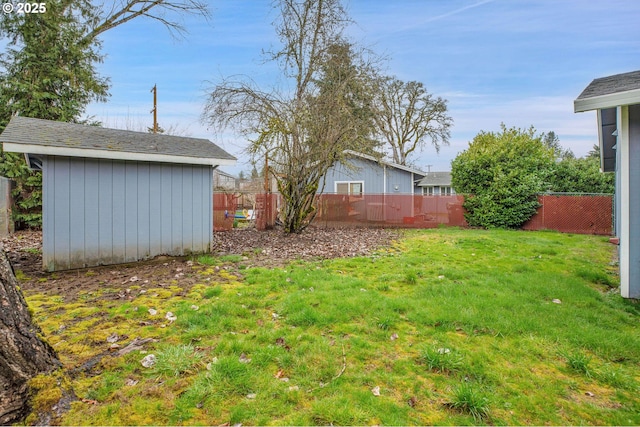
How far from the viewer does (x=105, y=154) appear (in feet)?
18.4

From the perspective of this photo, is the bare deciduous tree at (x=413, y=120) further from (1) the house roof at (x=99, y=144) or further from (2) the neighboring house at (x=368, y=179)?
(1) the house roof at (x=99, y=144)

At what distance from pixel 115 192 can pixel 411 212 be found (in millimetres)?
11496

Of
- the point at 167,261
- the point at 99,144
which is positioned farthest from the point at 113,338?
the point at 99,144

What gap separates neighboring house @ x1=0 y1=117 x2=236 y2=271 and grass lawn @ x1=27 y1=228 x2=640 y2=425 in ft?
5.36

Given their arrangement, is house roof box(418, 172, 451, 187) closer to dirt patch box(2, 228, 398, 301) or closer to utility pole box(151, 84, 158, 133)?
dirt patch box(2, 228, 398, 301)

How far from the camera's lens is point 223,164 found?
7.09m

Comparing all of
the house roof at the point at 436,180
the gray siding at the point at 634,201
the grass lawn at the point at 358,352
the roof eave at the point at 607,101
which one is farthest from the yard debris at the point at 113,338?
the house roof at the point at 436,180

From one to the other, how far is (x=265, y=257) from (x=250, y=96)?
4.59 meters

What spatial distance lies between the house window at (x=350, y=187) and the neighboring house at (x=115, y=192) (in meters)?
9.66

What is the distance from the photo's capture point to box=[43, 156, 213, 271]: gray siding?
212 inches

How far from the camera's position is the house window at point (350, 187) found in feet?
52.6

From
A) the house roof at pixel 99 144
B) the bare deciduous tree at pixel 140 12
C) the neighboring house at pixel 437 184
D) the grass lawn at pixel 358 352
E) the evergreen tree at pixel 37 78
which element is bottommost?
the grass lawn at pixel 358 352

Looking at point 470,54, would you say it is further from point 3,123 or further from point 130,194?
point 3,123

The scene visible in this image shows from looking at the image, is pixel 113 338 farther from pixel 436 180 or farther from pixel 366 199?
pixel 436 180
